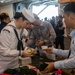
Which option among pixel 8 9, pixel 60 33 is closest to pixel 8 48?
pixel 60 33

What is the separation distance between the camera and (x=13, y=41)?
1.99 metres

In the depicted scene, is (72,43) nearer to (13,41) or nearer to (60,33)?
(13,41)

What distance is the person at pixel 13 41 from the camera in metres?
1.94

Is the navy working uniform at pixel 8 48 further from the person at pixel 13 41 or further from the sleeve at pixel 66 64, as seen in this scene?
the sleeve at pixel 66 64

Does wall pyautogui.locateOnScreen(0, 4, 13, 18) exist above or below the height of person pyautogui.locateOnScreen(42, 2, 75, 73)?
above

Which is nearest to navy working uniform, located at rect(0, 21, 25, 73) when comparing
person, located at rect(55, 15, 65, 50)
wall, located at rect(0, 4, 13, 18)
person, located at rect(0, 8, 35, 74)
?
person, located at rect(0, 8, 35, 74)

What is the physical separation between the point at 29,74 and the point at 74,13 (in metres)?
0.80

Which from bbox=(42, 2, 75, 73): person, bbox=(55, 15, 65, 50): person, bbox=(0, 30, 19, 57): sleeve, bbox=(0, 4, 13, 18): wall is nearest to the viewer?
bbox=(42, 2, 75, 73): person

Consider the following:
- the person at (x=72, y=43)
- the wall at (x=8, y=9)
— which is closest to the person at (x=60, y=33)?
the person at (x=72, y=43)

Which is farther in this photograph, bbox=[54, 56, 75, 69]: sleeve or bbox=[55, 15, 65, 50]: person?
bbox=[55, 15, 65, 50]: person

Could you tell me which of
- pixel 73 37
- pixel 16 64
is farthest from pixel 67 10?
pixel 16 64

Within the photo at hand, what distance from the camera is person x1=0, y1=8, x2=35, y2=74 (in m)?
1.94

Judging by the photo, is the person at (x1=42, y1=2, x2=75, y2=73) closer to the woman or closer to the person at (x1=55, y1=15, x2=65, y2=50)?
the woman

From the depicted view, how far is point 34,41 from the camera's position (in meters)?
3.20
